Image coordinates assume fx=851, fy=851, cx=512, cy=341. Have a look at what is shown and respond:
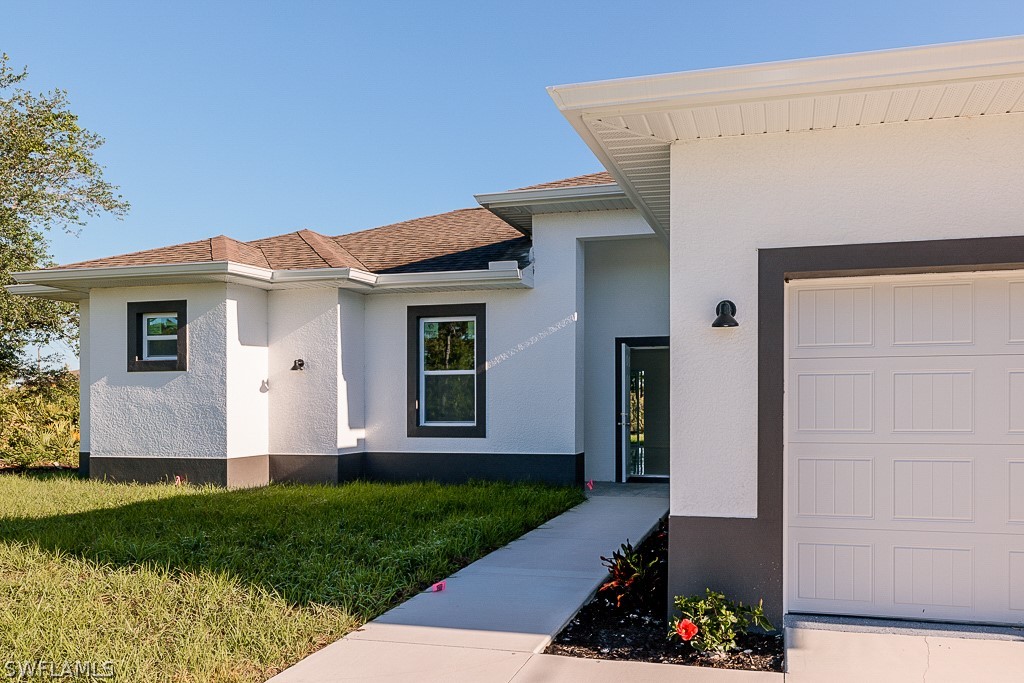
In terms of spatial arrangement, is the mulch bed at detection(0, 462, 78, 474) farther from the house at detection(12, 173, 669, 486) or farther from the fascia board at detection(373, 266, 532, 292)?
the fascia board at detection(373, 266, 532, 292)

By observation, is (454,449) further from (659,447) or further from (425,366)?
(659,447)

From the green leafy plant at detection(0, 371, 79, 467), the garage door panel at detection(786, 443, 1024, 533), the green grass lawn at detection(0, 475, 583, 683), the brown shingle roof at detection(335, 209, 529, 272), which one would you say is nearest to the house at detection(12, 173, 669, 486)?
the brown shingle roof at detection(335, 209, 529, 272)

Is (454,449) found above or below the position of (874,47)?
below

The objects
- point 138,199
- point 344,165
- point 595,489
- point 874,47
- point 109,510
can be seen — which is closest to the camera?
point 874,47

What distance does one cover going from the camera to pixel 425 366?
528 inches

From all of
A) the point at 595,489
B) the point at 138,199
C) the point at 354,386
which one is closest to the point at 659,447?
the point at 595,489

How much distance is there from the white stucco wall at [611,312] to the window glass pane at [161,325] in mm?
6395

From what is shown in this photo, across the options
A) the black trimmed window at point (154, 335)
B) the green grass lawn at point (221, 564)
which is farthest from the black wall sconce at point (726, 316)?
the black trimmed window at point (154, 335)

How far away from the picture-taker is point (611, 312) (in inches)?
539

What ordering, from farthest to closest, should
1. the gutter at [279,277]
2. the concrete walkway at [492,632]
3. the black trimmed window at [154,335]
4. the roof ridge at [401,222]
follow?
the roof ridge at [401,222], the black trimmed window at [154,335], the gutter at [279,277], the concrete walkway at [492,632]

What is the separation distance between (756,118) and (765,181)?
0.44 meters

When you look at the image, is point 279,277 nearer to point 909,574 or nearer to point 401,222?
point 401,222

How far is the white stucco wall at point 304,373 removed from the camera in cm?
1280

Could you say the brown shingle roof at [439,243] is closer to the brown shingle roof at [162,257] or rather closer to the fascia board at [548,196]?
the fascia board at [548,196]
